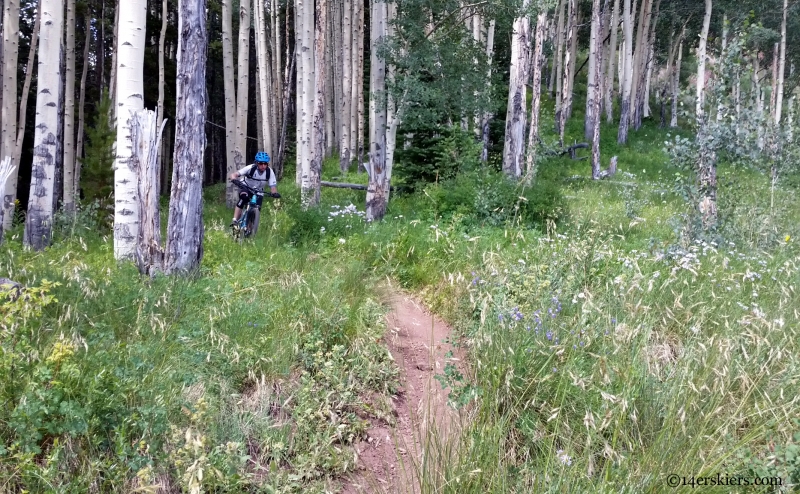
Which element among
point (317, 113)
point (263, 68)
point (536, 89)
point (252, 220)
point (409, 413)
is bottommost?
point (409, 413)

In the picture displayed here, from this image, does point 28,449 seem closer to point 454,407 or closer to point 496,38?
point 454,407

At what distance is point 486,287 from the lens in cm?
419

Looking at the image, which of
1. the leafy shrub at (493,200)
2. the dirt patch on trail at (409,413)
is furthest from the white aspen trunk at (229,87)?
the dirt patch on trail at (409,413)

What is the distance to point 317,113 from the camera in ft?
38.5

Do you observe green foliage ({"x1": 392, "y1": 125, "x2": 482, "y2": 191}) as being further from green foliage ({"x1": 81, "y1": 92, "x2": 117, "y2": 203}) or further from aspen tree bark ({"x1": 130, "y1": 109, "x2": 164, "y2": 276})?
green foliage ({"x1": 81, "y1": 92, "x2": 117, "y2": 203})

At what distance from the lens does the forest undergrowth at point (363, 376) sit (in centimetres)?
246

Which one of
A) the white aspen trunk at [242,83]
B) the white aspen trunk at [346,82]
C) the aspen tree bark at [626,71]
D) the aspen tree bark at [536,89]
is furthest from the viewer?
the aspen tree bark at [626,71]

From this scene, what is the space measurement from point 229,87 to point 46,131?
5.67 meters

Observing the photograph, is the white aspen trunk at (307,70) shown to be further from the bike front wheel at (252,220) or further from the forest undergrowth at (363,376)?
the forest undergrowth at (363,376)

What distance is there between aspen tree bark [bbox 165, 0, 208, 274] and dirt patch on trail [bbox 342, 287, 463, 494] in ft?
7.59

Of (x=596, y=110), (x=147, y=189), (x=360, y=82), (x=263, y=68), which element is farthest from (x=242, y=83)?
(x=596, y=110)

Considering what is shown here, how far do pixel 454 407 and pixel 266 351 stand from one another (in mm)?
1569

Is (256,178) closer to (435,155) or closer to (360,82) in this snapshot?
(435,155)

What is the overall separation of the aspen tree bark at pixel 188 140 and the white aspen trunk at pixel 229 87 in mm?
7762
